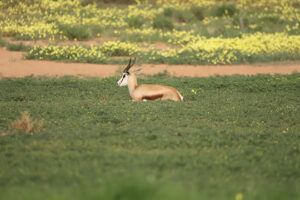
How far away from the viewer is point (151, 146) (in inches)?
274

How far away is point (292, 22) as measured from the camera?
24531 millimetres

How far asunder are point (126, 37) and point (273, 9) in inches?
467

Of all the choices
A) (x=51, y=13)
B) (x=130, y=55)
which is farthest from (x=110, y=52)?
(x=51, y=13)

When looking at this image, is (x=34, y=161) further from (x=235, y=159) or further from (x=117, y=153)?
(x=235, y=159)

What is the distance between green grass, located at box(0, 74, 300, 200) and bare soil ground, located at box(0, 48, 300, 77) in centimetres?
311

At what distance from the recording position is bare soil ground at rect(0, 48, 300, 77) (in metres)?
15.5

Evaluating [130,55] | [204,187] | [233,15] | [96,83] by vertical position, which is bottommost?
[204,187]

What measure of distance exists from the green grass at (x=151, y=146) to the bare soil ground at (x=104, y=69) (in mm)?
3114

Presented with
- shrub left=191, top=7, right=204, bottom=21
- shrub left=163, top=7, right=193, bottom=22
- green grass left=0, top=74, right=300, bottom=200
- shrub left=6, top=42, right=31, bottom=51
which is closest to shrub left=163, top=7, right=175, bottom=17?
shrub left=163, top=7, right=193, bottom=22

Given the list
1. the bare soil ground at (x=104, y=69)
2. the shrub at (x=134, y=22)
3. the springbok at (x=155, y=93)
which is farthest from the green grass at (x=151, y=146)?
the shrub at (x=134, y=22)

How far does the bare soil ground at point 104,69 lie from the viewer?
1546 cm

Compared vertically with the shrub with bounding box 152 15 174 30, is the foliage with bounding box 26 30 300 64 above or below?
below

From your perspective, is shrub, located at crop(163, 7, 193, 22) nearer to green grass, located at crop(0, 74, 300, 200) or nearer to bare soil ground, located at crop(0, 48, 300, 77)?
bare soil ground, located at crop(0, 48, 300, 77)

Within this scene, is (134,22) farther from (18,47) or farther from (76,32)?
(18,47)
